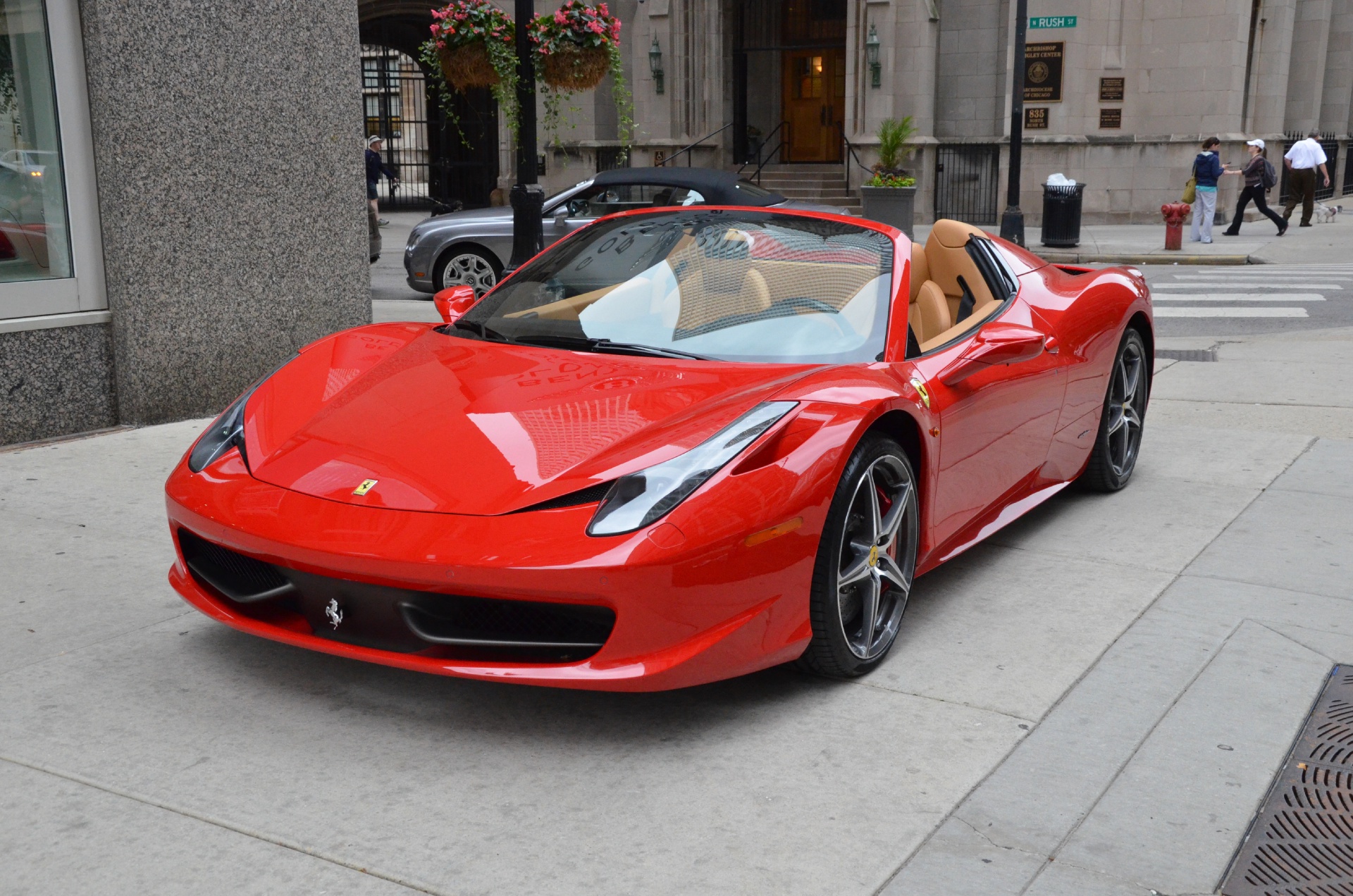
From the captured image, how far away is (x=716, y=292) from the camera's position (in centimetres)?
439

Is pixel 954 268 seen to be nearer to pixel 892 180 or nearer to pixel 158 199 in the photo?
pixel 158 199

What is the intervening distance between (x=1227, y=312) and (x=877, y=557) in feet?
35.1

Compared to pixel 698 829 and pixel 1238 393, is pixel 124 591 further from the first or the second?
pixel 1238 393

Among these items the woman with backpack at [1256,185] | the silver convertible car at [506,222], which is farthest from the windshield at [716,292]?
the woman with backpack at [1256,185]

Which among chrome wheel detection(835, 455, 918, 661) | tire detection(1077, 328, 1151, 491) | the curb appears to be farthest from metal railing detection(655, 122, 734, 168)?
chrome wheel detection(835, 455, 918, 661)

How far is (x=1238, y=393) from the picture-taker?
8453 mm

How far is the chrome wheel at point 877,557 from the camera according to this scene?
12.3 ft

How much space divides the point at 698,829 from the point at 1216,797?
122cm

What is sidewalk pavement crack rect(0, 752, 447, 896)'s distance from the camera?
8.80 ft

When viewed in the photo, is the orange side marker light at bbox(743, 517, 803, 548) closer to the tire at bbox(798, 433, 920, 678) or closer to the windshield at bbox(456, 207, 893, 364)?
the tire at bbox(798, 433, 920, 678)

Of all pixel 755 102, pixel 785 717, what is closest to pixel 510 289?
pixel 785 717

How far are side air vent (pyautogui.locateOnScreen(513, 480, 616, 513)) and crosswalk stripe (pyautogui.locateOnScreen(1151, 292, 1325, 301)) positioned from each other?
40.4 ft

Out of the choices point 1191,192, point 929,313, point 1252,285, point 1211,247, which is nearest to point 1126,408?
point 929,313

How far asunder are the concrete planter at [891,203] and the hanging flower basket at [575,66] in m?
8.65
